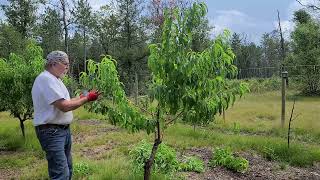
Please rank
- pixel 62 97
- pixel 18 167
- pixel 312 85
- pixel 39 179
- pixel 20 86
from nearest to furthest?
pixel 62 97 < pixel 39 179 < pixel 18 167 < pixel 20 86 < pixel 312 85

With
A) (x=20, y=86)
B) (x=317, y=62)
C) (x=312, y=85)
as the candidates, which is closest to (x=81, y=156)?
(x=20, y=86)

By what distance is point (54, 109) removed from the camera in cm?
499

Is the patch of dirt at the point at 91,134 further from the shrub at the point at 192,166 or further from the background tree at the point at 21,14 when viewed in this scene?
the background tree at the point at 21,14

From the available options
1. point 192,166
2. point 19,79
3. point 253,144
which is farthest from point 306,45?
point 192,166

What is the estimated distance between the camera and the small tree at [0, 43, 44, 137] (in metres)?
10.1

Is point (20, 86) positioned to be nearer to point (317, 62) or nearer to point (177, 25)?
point (177, 25)

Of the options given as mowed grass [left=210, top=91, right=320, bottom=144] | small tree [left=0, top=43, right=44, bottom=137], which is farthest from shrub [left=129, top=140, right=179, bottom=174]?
small tree [left=0, top=43, right=44, bottom=137]

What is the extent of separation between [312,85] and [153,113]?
23.5 meters

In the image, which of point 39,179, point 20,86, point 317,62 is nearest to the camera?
point 39,179

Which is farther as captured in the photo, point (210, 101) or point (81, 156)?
point (81, 156)

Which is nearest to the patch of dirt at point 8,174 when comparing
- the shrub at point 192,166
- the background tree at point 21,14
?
the shrub at point 192,166

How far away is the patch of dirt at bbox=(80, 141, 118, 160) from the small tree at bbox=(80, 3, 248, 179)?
11.7 ft

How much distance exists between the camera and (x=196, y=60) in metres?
4.98

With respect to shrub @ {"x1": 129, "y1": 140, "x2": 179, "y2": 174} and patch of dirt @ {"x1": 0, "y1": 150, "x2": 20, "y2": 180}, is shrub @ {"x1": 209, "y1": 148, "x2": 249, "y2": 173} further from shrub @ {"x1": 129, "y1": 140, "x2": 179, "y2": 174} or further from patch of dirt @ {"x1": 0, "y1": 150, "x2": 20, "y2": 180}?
patch of dirt @ {"x1": 0, "y1": 150, "x2": 20, "y2": 180}
